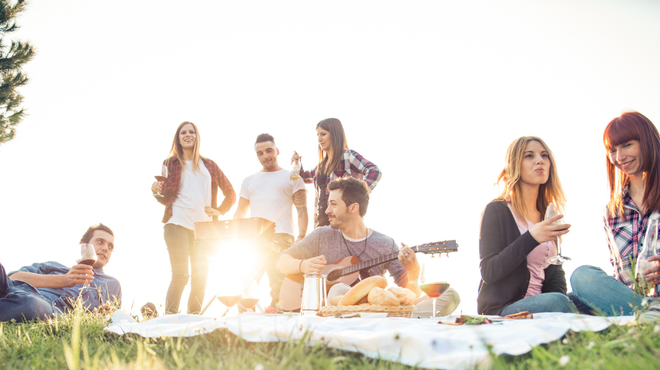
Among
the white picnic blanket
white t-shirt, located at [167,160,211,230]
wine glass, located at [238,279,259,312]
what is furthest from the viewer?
white t-shirt, located at [167,160,211,230]

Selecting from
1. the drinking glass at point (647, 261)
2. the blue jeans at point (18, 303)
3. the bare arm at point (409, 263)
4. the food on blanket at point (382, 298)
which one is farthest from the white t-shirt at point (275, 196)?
the drinking glass at point (647, 261)

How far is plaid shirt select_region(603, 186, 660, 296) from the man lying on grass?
12.0ft

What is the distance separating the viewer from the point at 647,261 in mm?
1979

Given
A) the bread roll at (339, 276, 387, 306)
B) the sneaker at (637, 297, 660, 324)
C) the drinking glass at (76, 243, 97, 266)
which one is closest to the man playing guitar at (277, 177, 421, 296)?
the bread roll at (339, 276, 387, 306)

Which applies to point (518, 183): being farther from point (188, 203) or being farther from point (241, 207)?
point (188, 203)

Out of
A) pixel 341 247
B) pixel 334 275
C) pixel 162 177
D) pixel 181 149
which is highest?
pixel 181 149

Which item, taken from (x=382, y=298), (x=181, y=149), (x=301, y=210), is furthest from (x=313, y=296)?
(x=181, y=149)

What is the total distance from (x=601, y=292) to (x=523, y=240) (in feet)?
1.64

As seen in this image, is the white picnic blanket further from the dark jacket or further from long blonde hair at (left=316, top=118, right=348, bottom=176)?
long blonde hair at (left=316, top=118, right=348, bottom=176)

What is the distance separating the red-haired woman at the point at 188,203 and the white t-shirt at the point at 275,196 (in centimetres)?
35

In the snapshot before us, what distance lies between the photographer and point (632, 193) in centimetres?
305

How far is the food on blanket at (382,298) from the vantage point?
2.39 meters

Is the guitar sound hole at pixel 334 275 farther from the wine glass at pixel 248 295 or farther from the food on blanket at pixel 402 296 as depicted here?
the food on blanket at pixel 402 296

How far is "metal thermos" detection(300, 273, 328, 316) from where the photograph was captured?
272 cm
